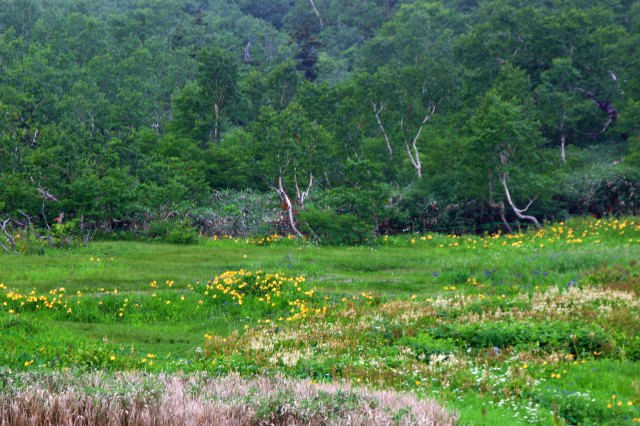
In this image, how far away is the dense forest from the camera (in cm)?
2889

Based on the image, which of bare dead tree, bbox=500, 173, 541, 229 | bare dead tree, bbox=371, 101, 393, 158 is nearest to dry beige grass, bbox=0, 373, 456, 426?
bare dead tree, bbox=500, 173, 541, 229

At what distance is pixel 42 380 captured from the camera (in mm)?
6746

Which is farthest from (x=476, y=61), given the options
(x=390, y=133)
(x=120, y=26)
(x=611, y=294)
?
(x=120, y=26)

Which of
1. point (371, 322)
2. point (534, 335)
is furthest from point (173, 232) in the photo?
point (534, 335)

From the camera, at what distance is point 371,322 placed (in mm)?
11875

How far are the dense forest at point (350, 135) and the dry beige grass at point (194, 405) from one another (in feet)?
62.0

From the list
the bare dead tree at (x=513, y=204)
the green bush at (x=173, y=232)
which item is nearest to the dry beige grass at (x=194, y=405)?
the green bush at (x=173, y=232)

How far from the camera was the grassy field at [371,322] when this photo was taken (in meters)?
8.28

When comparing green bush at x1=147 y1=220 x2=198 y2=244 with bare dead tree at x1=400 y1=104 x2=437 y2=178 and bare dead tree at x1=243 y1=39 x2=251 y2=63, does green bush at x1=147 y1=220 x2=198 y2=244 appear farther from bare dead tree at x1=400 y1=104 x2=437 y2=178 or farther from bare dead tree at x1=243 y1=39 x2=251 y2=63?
bare dead tree at x1=243 y1=39 x2=251 y2=63

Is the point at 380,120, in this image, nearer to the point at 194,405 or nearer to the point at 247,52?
the point at 194,405

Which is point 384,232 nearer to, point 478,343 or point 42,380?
point 478,343

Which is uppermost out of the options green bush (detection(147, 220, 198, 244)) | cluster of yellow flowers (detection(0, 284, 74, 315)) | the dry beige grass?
green bush (detection(147, 220, 198, 244))

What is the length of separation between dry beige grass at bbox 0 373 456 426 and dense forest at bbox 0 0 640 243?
62.0ft

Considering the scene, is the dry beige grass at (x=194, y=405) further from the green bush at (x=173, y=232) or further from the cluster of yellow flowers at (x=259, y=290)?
the green bush at (x=173, y=232)
